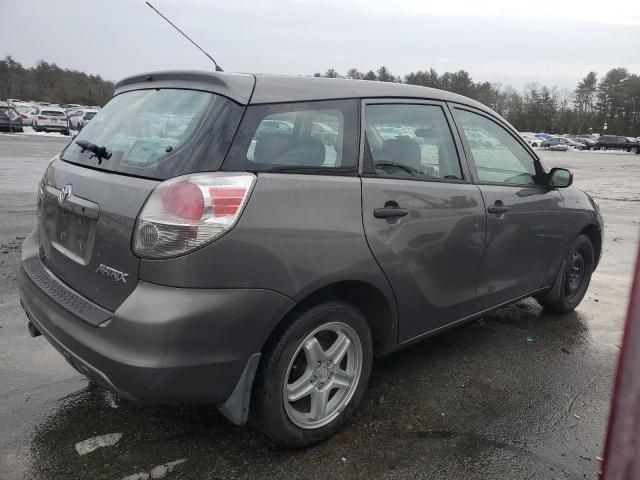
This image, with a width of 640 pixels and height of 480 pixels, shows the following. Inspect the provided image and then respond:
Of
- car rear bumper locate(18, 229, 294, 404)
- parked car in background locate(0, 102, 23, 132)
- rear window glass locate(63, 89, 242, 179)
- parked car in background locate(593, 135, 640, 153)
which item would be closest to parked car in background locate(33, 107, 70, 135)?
parked car in background locate(0, 102, 23, 132)

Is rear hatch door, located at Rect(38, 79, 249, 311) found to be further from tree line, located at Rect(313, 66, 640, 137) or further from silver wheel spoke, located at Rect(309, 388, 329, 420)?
tree line, located at Rect(313, 66, 640, 137)

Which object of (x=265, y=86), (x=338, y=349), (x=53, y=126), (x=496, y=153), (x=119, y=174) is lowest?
(x=338, y=349)

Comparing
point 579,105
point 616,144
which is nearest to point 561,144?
point 616,144

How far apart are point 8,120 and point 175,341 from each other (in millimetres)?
33791

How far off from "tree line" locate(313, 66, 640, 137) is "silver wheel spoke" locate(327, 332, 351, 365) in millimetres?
82276

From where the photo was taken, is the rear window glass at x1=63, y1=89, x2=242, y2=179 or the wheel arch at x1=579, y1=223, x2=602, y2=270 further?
the wheel arch at x1=579, y1=223, x2=602, y2=270

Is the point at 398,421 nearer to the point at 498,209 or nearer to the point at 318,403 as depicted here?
the point at 318,403

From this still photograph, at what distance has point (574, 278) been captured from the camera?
4.53 metres

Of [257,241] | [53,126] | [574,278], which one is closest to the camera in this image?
[257,241]

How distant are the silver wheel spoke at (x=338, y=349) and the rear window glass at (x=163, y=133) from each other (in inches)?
40.6

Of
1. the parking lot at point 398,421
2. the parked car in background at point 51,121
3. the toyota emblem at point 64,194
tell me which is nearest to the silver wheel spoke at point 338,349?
the parking lot at point 398,421

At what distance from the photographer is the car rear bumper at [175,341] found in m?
1.99

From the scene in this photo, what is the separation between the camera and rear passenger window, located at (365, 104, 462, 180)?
8.86 ft

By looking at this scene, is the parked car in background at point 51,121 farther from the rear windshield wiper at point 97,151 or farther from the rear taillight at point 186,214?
the rear taillight at point 186,214
